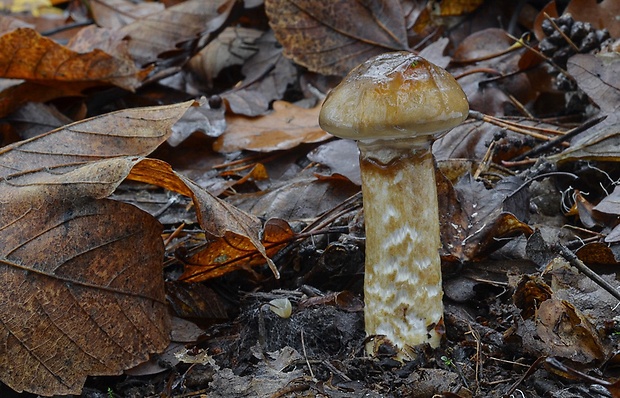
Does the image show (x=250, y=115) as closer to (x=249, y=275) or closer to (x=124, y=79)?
(x=124, y=79)

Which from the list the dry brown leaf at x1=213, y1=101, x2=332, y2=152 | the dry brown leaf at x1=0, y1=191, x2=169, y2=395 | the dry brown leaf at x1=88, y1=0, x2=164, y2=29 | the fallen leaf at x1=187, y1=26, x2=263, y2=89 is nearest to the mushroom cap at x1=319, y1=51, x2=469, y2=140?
the dry brown leaf at x1=0, y1=191, x2=169, y2=395

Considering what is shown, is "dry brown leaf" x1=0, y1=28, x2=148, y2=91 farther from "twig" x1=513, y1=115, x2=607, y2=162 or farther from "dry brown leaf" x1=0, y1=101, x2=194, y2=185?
"twig" x1=513, y1=115, x2=607, y2=162

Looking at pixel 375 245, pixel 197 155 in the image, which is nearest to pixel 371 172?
pixel 375 245

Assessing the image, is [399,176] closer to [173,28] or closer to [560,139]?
[560,139]

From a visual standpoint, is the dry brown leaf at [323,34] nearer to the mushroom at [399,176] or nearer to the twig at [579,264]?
the mushroom at [399,176]

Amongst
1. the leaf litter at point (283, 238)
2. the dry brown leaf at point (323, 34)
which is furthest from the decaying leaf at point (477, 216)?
the dry brown leaf at point (323, 34)
